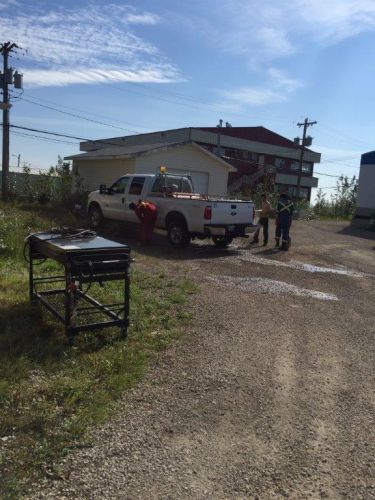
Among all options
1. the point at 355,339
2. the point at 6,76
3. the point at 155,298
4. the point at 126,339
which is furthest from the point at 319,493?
the point at 6,76

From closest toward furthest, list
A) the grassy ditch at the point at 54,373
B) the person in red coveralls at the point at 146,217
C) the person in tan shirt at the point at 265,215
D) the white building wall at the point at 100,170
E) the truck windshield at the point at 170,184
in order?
the grassy ditch at the point at 54,373 < the person in red coveralls at the point at 146,217 < the truck windshield at the point at 170,184 < the person in tan shirt at the point at 265,215 < the white building wall at the point at 100,170

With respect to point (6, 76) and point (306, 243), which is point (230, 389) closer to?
point (306, 243)

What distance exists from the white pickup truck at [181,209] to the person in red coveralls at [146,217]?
486 mm

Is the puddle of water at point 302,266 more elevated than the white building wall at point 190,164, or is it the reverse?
Answer: the white building wall at point 190,164

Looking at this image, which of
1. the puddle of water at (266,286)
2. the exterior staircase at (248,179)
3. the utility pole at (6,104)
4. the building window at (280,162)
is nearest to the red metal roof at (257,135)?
the building window at (280,162)

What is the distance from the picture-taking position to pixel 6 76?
2438 cm

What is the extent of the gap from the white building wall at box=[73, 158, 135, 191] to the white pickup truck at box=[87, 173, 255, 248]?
7.72 metres

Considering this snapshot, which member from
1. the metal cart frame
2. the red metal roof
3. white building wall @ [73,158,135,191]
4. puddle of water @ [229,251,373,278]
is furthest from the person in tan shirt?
the red metal roof

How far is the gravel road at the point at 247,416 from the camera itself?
313 centimetres

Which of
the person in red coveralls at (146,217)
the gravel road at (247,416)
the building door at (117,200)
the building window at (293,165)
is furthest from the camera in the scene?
the building window at (293,165)

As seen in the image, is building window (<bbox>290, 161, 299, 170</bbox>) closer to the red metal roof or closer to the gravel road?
the red metal roof

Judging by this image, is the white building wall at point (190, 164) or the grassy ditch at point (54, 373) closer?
the grassy ditch at point (54, 373)

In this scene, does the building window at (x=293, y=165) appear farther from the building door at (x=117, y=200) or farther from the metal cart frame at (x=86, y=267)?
the metal cart frame at (x=86, y=267)

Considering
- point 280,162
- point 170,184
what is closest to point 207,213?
point 170,184
